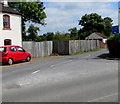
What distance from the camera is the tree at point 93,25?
71.8 metres

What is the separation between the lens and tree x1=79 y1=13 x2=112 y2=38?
7176 centimetres

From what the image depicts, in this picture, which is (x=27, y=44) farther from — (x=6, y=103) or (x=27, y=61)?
(x=6, y=103)

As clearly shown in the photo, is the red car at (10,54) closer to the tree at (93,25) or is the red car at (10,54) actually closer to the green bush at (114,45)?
the green bush at (114,45)

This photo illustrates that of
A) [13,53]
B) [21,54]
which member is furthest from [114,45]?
[13,53]

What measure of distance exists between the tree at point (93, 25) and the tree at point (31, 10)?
36.6 meters

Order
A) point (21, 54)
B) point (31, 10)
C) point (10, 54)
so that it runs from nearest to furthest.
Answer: point (10, 54) < point (21, 54) < point (31, 10)

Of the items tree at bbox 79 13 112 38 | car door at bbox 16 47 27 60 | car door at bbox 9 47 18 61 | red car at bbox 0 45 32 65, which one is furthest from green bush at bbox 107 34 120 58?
tree at bbox 79 13 112 38

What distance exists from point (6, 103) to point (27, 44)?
17.6 metres

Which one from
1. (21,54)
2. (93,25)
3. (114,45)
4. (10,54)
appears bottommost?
(21,54)

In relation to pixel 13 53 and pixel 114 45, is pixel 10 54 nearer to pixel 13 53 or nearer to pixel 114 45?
pixel 13 53

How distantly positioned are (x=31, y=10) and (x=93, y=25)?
42.4m

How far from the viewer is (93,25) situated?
72.8 m

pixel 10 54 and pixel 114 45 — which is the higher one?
pixel 114 45

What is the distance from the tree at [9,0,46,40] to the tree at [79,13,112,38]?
120 feet
